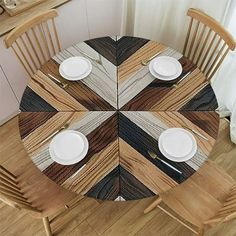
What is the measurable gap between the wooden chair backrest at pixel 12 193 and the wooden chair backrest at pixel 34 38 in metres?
0.73

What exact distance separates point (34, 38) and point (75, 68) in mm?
496

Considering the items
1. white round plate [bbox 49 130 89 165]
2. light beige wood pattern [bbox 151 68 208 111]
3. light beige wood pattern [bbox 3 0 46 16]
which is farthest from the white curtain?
white round plate [bbox 49 130 89 165]

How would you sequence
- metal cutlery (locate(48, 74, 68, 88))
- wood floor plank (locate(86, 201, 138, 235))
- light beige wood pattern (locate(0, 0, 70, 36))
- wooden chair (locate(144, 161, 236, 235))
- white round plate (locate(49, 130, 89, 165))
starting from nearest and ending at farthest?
white round plate (locate(49, 130, 89, 165)) < wooden chair (locate(144, 161, 236, 235)) < metal cutlery (locate(48, 74, 68, 88)) < light beige wood pattern (locate(0, 0, 70, 36)) < wood floor plank (locate(86, 201, 138, 235))

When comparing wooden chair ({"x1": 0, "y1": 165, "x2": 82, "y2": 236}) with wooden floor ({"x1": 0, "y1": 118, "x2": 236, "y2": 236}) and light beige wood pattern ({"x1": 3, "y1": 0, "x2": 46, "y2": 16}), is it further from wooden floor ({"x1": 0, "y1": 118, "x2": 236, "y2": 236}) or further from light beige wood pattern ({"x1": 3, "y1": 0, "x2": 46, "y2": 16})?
light beige wood pattern ({"x1": 3, "y1": 0, "x2": 46, "y2": 16})

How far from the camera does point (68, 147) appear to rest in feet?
4.45

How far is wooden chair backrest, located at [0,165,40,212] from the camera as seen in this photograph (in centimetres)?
122

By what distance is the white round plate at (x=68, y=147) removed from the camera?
4.37ft

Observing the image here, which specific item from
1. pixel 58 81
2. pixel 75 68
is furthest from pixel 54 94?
pixel 75 68

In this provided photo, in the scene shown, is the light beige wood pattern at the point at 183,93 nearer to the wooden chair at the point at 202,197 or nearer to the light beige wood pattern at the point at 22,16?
the wooden chair at the point at 202,197

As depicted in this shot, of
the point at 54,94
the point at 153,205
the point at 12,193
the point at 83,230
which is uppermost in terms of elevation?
the point at 54,94

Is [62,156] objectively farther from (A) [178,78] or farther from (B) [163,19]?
(B) [163,19]

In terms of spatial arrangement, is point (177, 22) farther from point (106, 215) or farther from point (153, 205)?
point (106, 215)

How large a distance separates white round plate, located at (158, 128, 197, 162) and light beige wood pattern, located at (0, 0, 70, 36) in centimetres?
112

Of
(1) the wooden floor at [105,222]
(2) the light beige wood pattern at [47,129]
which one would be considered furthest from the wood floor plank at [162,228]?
(2) the light beige wood pattern at [47,129]
